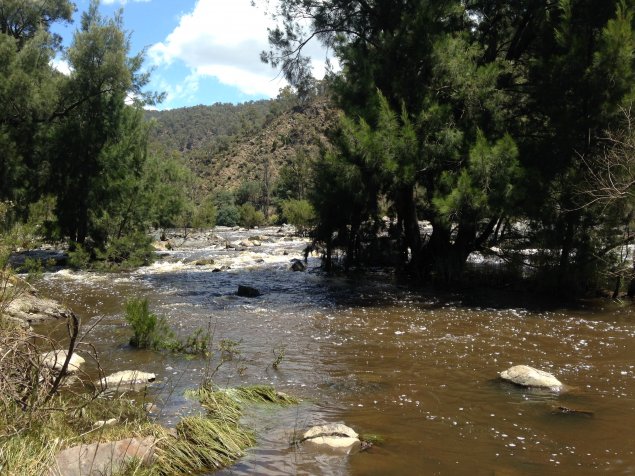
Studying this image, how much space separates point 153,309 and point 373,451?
31.3ft

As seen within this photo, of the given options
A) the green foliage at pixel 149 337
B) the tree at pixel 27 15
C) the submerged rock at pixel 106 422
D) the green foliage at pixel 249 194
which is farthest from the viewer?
the green foliage at pixel 249 194

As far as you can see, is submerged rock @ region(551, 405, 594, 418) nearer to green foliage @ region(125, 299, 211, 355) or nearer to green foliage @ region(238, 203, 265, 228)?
green foliage @ region(125, 299, 211, 355)

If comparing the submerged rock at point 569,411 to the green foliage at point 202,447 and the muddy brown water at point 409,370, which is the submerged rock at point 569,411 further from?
the green foliage at point 202,447

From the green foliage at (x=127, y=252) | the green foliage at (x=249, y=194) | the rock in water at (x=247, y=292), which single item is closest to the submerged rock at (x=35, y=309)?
the rock in water at (x=247, y=292)

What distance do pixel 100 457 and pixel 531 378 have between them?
5696 mm

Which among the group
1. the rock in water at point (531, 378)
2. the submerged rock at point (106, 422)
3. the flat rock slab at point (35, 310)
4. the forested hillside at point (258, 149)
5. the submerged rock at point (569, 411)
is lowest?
the flat rock slab at point (35, 310)

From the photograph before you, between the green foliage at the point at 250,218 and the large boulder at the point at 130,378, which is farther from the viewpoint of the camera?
the green foliage at the point at 250,218

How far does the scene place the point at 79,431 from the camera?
191 inches

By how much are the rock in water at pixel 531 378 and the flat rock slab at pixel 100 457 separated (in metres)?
5.15

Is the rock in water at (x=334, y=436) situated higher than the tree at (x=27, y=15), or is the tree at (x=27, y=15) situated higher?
the tree at (x=27, y=15)

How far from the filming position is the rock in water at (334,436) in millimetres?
5402

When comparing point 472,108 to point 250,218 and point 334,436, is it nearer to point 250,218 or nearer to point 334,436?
point 334,436

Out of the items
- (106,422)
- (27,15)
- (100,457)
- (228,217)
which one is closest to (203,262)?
(27,15)

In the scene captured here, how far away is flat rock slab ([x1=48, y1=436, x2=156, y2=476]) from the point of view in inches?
164
